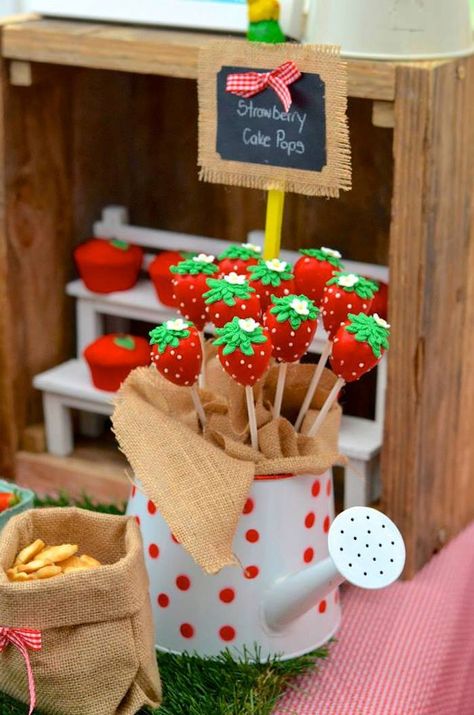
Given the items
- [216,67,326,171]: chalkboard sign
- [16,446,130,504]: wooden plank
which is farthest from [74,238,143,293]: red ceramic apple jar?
[216,67,326,171]: chalkboard sign

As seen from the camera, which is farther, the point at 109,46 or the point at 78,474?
the point at 78,474

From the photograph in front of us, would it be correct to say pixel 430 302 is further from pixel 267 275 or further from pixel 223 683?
pixel 223 683

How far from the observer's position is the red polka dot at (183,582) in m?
0.92

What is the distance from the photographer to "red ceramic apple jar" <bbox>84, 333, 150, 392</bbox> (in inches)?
49.1

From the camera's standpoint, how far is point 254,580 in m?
0.92

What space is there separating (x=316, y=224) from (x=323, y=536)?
1.55 ft

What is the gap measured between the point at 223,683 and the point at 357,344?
0.96 feet

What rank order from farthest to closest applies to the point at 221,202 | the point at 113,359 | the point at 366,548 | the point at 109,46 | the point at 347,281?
the point at 221,202 < the point at 113,359 < the point at 109,46 < the point at 347,281 < the point at 366,548

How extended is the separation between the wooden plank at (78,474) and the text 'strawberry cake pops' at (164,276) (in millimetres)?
205

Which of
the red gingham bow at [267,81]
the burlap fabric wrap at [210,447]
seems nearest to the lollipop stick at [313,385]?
the burlap fabric wrap at [210,447]

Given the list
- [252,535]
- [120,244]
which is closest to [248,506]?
[252,535]

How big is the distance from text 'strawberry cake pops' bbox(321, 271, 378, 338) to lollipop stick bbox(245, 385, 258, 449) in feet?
0.28

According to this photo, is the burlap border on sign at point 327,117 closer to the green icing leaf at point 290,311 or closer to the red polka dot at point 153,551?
the green icing leaf at point 290,311

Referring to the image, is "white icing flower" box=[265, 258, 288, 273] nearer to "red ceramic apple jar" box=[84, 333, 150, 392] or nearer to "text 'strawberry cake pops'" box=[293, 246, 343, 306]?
"text 'strawberry cake pops'" box=[293, 246, 343, 306]
